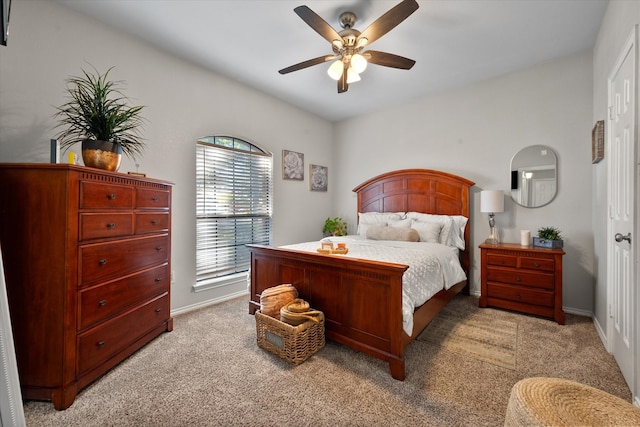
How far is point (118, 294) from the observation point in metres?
1.95

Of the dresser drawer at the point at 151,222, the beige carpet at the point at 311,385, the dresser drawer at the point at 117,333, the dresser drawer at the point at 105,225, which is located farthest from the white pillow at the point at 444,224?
the dresser drawer at the point at 105,225

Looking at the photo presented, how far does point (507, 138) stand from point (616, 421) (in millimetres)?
3393

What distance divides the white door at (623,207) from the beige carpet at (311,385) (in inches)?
9.5

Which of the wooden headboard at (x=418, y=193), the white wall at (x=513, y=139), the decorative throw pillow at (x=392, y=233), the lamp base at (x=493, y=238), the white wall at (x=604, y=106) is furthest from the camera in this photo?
the wooden headboard at (x=418, y=193)

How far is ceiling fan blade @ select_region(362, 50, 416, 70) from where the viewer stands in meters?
2.33

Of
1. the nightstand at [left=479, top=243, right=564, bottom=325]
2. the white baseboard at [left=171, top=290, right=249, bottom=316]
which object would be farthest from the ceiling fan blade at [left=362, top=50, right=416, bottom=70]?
the white baseboard at [left=171, top=290, right=249, bottom=316]

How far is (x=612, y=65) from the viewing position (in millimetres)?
2141

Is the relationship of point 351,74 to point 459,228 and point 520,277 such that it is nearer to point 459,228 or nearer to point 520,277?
point 459,228

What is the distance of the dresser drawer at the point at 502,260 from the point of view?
9.62ft

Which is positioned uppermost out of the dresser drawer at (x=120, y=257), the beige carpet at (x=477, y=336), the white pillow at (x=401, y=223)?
the white pillow at (x=401, y=223)

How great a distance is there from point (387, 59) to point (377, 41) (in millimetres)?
535

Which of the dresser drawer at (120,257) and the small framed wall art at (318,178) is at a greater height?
the small framed wall art at (318,178)

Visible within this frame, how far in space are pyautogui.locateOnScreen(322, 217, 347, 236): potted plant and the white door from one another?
314cm

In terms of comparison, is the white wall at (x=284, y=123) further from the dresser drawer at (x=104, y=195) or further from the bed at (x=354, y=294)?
the bed at (x=354, y=294)
